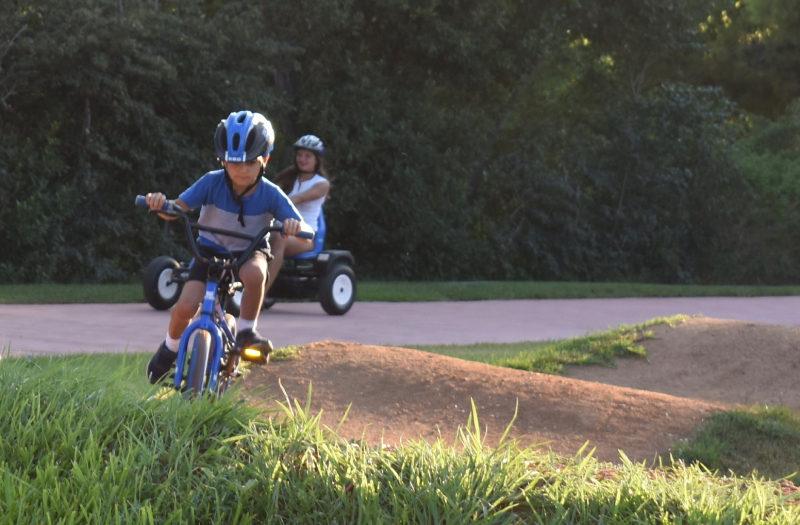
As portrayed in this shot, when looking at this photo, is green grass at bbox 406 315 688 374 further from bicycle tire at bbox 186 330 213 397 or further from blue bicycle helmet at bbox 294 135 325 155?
bicycle tire at bbox 186 330 213 397

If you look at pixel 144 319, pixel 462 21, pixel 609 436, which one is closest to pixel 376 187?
pixel 462 21

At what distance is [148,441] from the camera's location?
11.3 ft

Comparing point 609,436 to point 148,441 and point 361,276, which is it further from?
point 361,276

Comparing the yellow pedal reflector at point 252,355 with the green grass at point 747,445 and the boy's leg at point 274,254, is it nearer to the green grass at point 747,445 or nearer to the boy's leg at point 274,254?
the boy's leg at point 274,254

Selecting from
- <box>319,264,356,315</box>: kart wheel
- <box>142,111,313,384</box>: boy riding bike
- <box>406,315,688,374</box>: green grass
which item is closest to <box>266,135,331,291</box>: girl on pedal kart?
<box>319,264,356,315</box>: kart wheel

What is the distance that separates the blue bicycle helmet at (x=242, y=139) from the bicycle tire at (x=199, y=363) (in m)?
0.94

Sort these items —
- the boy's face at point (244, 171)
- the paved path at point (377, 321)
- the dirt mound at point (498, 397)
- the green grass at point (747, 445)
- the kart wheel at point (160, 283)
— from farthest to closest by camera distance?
the kart wheel at point (160, 283) < the paved path at point (377, 321) < the dirt mound at point (498, 397) < the green grass at point (747, 445) < the boy's face at point (244, 171)

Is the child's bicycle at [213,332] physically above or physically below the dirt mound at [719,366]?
above

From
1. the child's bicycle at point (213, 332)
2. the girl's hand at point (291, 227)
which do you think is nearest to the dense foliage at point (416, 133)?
the child's bicycle at point (213, 332)

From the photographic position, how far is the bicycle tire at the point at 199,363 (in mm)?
4602

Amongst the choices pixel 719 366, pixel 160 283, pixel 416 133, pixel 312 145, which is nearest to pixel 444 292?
pixel 312 145

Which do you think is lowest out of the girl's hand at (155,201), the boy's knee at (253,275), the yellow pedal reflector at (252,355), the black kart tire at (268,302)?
the black kart tire at (268,302)

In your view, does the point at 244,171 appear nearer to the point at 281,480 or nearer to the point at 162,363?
the point at 162,363

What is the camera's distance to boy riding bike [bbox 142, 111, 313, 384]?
498 cm
